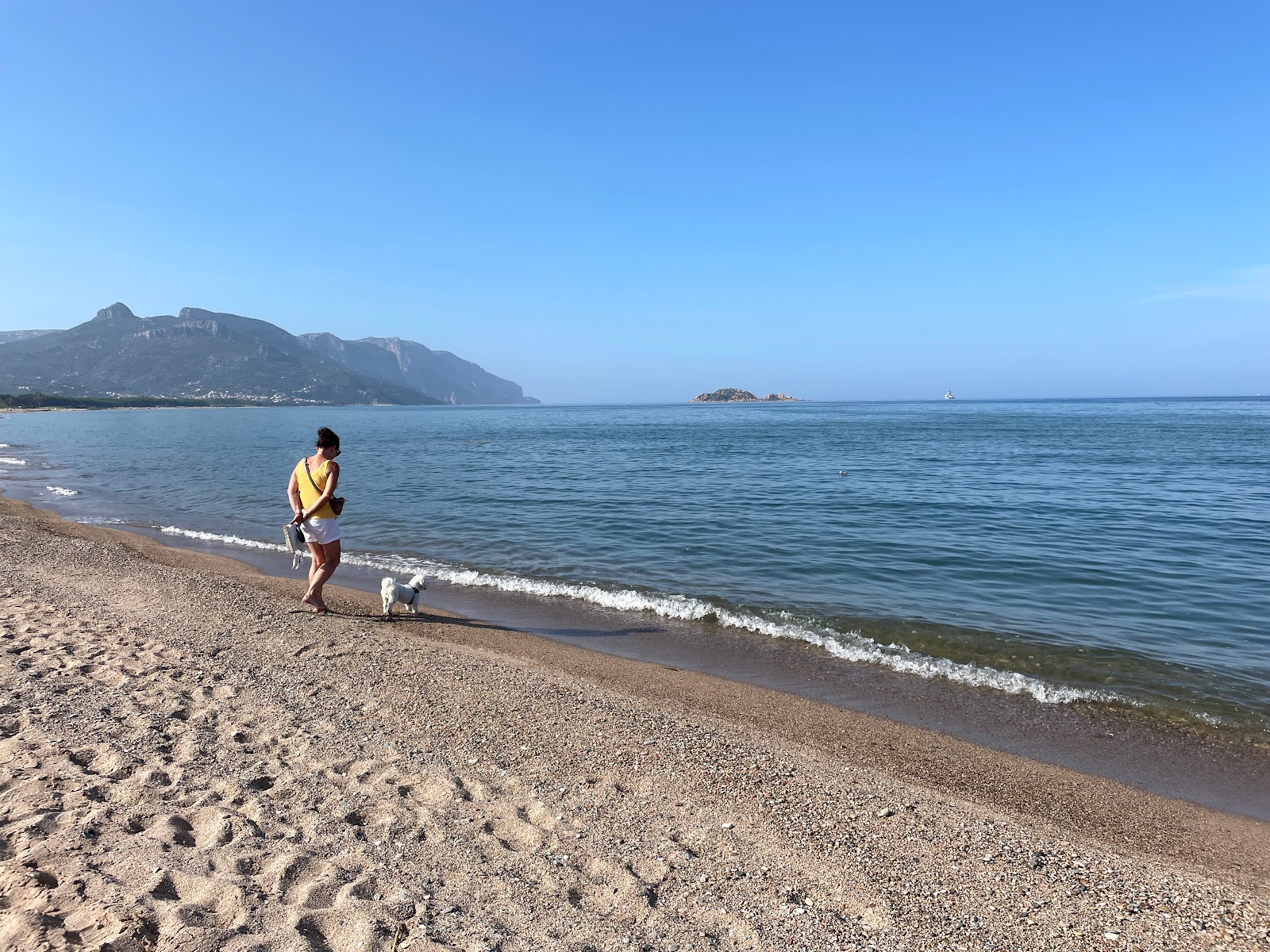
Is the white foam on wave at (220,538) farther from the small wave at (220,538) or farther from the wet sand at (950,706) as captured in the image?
the wet sand at (950,706)

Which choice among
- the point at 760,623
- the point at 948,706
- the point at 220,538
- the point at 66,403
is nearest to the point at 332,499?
the point at 760,623

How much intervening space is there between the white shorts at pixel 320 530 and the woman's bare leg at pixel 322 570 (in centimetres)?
7

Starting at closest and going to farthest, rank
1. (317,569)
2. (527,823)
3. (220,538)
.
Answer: (527,823) → (317,569) → (220,538)

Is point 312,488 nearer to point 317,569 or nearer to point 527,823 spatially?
point 317,569

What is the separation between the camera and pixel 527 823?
4.27 metres

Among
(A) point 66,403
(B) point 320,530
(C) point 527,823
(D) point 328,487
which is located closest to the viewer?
(C) point 527,823

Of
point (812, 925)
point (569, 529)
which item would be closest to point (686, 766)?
point (812, 925)

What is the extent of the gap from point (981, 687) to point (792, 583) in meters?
4.34

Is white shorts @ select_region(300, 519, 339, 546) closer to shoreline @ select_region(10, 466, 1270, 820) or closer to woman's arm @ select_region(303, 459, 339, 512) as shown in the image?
woman's arm @ select_region(303, 459, 339, 512)

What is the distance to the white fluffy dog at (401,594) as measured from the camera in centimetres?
949

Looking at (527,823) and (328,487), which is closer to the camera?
(527,823)

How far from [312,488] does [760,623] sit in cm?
703

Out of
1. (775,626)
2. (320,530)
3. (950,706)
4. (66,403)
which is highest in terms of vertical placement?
(66,403)

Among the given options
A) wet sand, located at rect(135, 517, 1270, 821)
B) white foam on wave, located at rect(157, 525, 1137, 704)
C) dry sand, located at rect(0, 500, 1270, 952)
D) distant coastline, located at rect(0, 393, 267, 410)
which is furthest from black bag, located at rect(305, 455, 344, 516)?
distant coastline, located at rect(0, 393, 267, 410)
